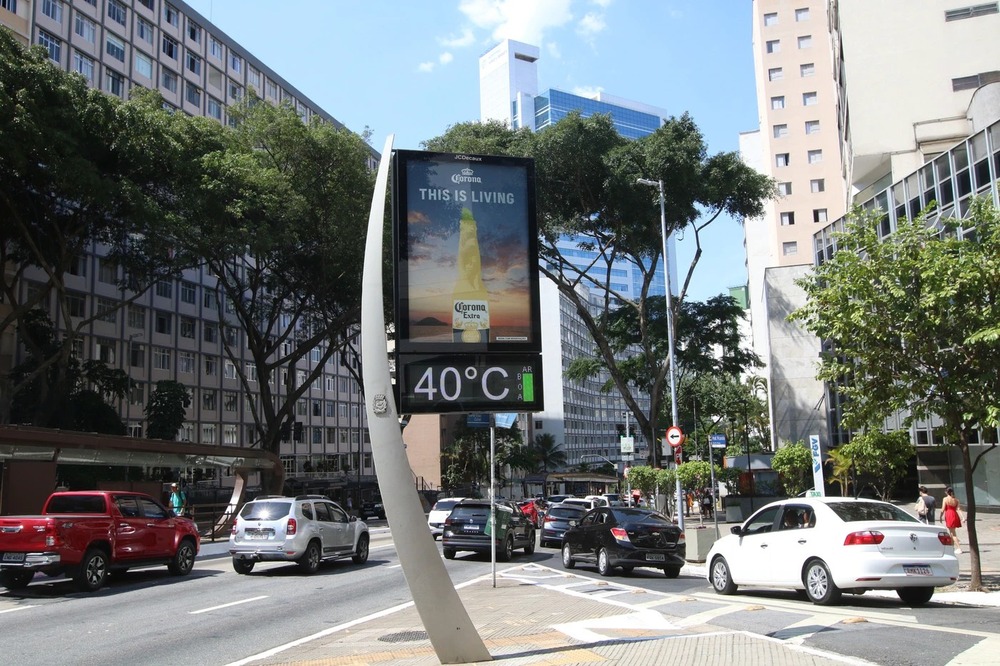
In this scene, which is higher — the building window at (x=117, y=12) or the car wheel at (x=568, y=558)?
the building window at (x=117, y=12)

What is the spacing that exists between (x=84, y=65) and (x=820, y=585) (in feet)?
168

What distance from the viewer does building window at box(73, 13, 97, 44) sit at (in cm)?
4952

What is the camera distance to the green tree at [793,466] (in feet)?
116

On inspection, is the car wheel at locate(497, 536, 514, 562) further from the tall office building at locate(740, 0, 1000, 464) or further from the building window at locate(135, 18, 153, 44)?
the building window at locate(135, 18, 153, 44)

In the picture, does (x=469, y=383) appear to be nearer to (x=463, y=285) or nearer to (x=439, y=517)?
(x=463, y=285)

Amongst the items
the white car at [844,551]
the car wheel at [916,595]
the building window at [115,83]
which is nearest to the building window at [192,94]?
the building window at [115,83]

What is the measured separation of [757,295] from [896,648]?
60.5 meters

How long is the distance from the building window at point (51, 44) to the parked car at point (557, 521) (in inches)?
1510

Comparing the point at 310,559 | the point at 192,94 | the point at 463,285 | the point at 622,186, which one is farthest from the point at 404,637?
the point at 192,94

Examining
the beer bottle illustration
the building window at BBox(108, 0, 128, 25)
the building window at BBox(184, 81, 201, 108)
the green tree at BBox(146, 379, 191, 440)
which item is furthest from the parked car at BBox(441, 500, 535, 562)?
the building window at BBox(184, 81, 201, 108)

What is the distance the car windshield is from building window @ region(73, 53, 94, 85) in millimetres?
49592

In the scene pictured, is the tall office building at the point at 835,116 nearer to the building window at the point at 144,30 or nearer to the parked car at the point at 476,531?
the parked car at the point at 476,531

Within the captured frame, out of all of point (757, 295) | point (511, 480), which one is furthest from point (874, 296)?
point (511, 480)

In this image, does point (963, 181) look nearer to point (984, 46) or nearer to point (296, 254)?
point (984, 46)
